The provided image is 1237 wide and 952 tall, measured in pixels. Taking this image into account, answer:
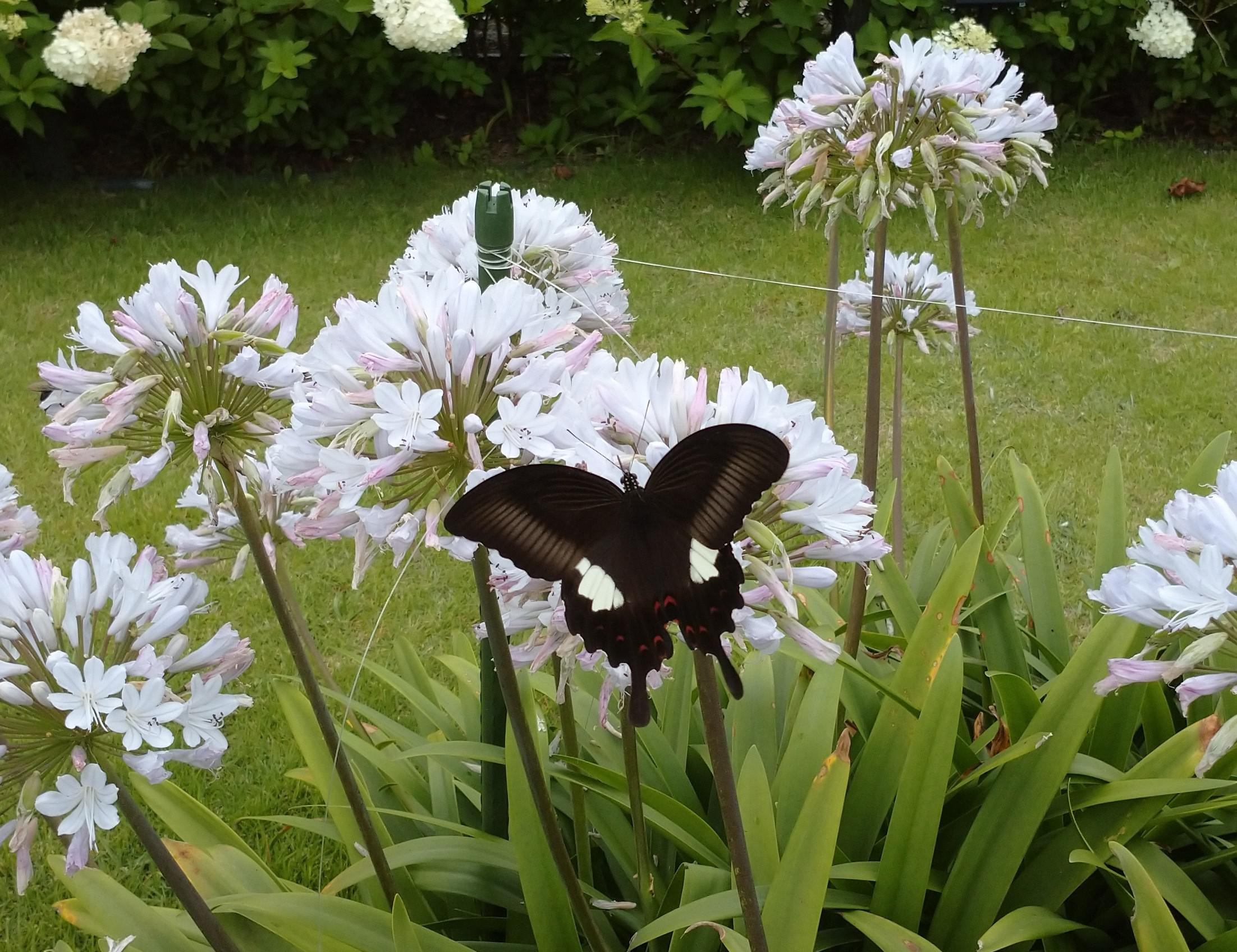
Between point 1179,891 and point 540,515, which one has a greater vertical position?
point 540,515

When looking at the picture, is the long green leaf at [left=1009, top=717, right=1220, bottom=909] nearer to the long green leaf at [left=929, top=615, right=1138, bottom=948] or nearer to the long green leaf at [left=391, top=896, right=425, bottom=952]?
the long green leaf at [left=929, top=615, right=1138, bottom=948]

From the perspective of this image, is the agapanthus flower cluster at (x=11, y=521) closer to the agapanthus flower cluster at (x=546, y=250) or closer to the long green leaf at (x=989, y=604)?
the agapanthus flower cluster at (x=546, y=250)

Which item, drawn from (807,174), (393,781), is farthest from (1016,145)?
(393,781)

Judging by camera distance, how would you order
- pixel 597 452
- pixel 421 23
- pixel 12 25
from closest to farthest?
1. pixel 597 452
2. pixel 12 25
3. pixel 421 23

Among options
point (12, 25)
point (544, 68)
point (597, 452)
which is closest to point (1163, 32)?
point (544, 68)

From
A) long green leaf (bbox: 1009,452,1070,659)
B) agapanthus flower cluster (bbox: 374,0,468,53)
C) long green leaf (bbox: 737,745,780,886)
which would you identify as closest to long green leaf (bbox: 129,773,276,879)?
long green leaf (bbox: 737,745,780,886)

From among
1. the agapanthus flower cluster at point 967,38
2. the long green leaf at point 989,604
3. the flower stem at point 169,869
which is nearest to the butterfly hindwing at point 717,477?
the flower stem at point 169,869

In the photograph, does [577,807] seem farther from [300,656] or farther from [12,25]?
[12,25]
